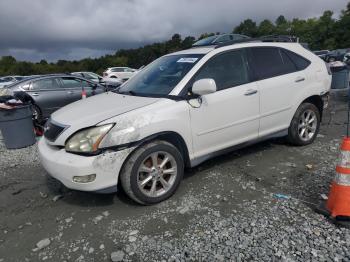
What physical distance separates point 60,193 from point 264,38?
3776 millimetres

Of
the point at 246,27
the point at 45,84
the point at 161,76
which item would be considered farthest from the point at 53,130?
the point at 246,27

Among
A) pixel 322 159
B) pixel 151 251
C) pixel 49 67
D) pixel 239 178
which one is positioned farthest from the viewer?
pixel 49 67

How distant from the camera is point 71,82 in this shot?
9.57 m

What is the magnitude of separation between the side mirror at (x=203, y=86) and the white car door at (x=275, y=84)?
3.59ft

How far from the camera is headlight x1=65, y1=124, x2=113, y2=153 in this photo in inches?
119

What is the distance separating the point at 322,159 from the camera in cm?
452

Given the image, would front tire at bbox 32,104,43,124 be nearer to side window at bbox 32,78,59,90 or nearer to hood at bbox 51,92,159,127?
side window at bbox 32,78,59,90

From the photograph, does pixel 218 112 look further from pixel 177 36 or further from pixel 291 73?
pixel 177 36

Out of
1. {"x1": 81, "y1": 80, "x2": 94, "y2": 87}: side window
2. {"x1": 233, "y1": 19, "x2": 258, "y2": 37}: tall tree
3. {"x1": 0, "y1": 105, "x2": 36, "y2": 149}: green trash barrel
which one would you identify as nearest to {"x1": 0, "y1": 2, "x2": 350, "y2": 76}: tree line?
{"x1": 233, "y1": 19, "x2": 258, "y2": 37}: tall tree

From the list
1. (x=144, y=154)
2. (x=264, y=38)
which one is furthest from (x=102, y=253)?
(x=264, y=38)

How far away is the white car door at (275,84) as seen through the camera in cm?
426

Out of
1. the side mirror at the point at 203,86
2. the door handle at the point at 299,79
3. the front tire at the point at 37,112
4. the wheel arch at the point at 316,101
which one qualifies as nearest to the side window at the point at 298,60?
the door handle at the point at 299,79

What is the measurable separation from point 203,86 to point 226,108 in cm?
58

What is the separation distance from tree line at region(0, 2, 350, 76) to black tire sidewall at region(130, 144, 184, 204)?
4267 cm
